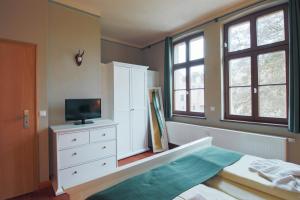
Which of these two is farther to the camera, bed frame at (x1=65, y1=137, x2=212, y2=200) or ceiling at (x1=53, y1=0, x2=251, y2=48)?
ceiling at (x1=53, y1=0, x2=251, y2=48)

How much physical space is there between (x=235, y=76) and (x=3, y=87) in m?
3.75

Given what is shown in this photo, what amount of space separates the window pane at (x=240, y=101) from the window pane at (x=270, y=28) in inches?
33.4

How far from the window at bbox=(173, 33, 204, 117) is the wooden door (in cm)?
305

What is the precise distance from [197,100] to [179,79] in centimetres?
78

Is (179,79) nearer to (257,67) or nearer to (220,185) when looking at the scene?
(257,67)

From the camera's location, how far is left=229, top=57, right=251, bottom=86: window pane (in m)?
2.94

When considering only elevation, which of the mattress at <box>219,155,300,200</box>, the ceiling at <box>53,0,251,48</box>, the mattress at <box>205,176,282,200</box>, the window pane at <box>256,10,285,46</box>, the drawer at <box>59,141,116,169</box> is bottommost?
the drawer at <box>59,141,116,169</box>

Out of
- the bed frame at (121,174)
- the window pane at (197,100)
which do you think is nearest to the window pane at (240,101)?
the window pane at (197,100)

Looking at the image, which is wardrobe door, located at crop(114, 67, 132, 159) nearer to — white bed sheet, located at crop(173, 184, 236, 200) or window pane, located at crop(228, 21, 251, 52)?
window pane, located at crop(228, 21, 251, 52)

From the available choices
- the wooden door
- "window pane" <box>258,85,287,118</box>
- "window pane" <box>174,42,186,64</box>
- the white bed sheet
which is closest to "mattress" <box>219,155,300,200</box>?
the white bed sheet

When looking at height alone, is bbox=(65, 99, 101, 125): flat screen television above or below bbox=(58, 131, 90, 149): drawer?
above

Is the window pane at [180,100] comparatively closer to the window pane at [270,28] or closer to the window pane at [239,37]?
the window pane at [239,37]

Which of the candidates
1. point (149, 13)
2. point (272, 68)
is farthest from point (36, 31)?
point (272, 68)

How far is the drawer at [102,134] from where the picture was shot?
264cm
